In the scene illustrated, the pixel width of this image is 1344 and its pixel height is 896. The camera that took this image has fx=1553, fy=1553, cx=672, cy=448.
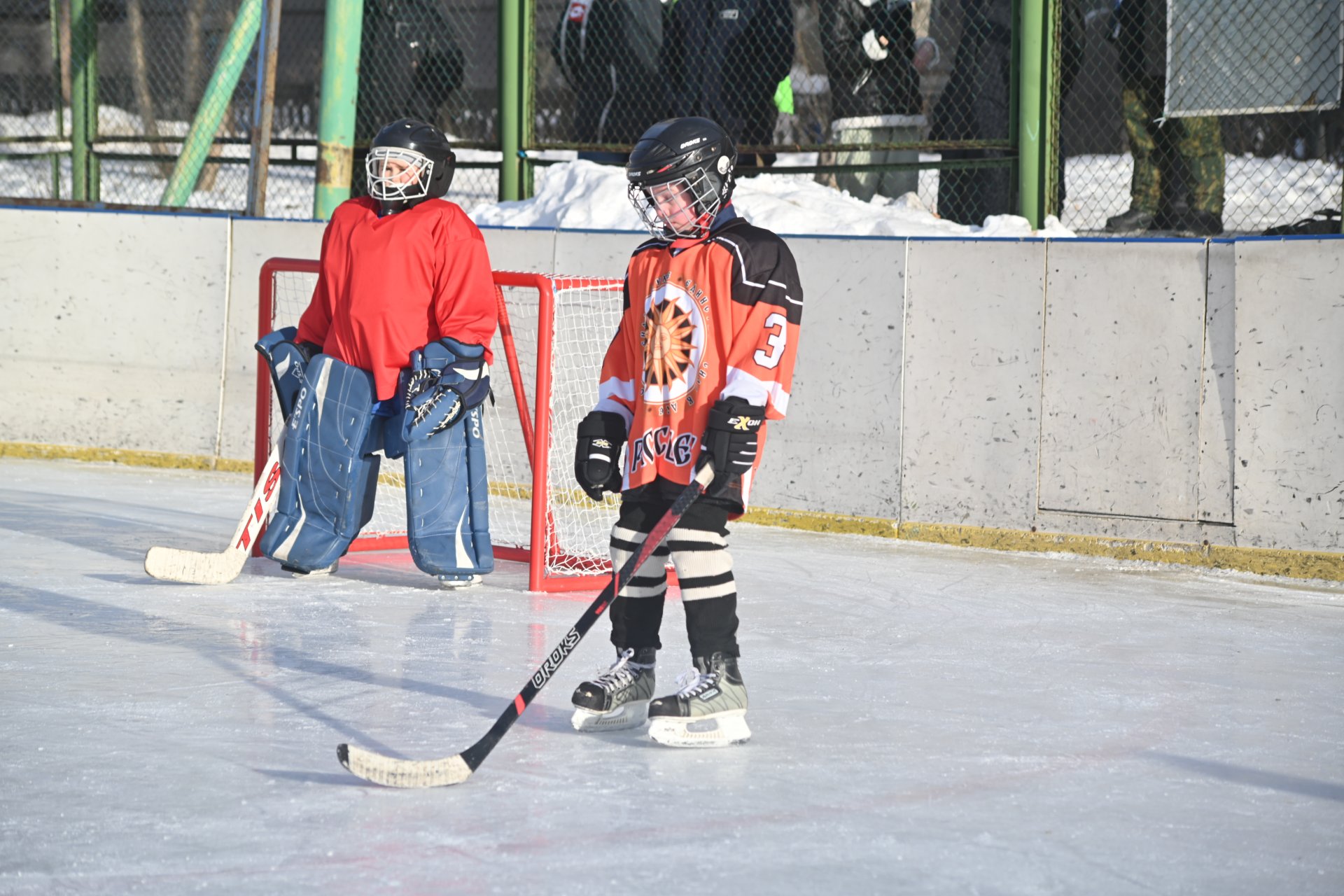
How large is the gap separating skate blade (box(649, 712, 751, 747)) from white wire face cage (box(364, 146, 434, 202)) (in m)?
2.23

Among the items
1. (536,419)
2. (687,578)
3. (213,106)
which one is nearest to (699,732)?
(687,578)

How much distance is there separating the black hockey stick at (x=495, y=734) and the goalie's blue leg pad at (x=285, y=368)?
2.09 meters

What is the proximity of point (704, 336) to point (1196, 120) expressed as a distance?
3.98 m

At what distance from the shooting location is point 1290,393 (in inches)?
203

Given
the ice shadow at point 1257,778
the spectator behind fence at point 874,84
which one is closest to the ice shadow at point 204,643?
the ice shadow at point 1257,778

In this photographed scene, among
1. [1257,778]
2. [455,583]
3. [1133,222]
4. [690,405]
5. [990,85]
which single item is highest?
[990,85]

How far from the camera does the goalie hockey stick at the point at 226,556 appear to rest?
4555 mm

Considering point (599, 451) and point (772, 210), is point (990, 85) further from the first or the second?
point (599, 451)

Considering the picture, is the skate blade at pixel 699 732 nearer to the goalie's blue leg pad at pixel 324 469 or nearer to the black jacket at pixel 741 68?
the goalie's blue leg pad at pixel 324 469

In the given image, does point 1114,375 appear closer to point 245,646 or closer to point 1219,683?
point 1219,683

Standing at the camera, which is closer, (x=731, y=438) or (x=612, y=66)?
(x=731, y=438)

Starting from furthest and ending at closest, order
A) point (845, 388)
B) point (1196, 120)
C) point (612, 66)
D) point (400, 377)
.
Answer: point (612, 66) → point (1196, 120) → point (845, 388) → point (400, 377)

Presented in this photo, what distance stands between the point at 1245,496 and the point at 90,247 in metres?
5.15

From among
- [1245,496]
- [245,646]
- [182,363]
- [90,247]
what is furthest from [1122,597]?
[90,247]
